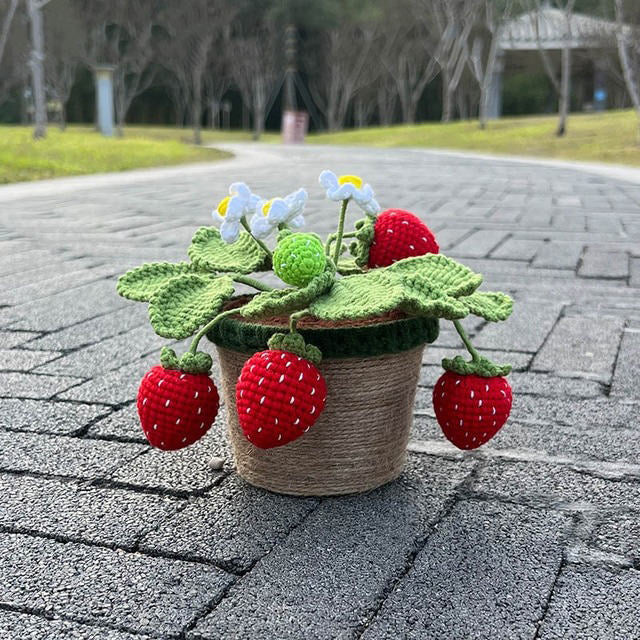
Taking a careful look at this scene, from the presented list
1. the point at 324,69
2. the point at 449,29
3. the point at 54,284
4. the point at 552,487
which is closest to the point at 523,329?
the point at 552,487

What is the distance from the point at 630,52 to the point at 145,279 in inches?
610

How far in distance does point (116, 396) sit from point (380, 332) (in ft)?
3.19

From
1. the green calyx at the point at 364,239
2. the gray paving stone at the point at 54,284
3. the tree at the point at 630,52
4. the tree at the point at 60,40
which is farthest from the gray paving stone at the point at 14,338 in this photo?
the tree at the point at 60,40

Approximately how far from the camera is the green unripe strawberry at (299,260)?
149 centimetres

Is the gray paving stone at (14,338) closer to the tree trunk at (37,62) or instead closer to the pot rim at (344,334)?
the pot rim at (344,334)

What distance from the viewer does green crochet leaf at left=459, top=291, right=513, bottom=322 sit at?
5.28 ft

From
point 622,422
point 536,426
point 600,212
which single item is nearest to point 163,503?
point 536,426

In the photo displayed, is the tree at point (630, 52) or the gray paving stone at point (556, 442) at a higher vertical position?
the tree at point (630, 52)

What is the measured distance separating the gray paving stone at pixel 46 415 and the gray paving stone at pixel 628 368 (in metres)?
A: 1.33

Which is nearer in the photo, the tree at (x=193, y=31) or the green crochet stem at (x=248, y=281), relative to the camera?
the green crochet stem at (x=248, y=281)

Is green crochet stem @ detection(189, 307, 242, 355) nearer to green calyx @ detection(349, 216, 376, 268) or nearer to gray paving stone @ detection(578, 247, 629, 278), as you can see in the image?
green calyx @ detection(349, 216, 376, 268)

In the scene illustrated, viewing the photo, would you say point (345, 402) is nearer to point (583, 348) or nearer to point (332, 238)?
point (332, 238)

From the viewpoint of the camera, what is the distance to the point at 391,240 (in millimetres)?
1756

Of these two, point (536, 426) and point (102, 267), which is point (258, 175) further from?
point (536, 426)
